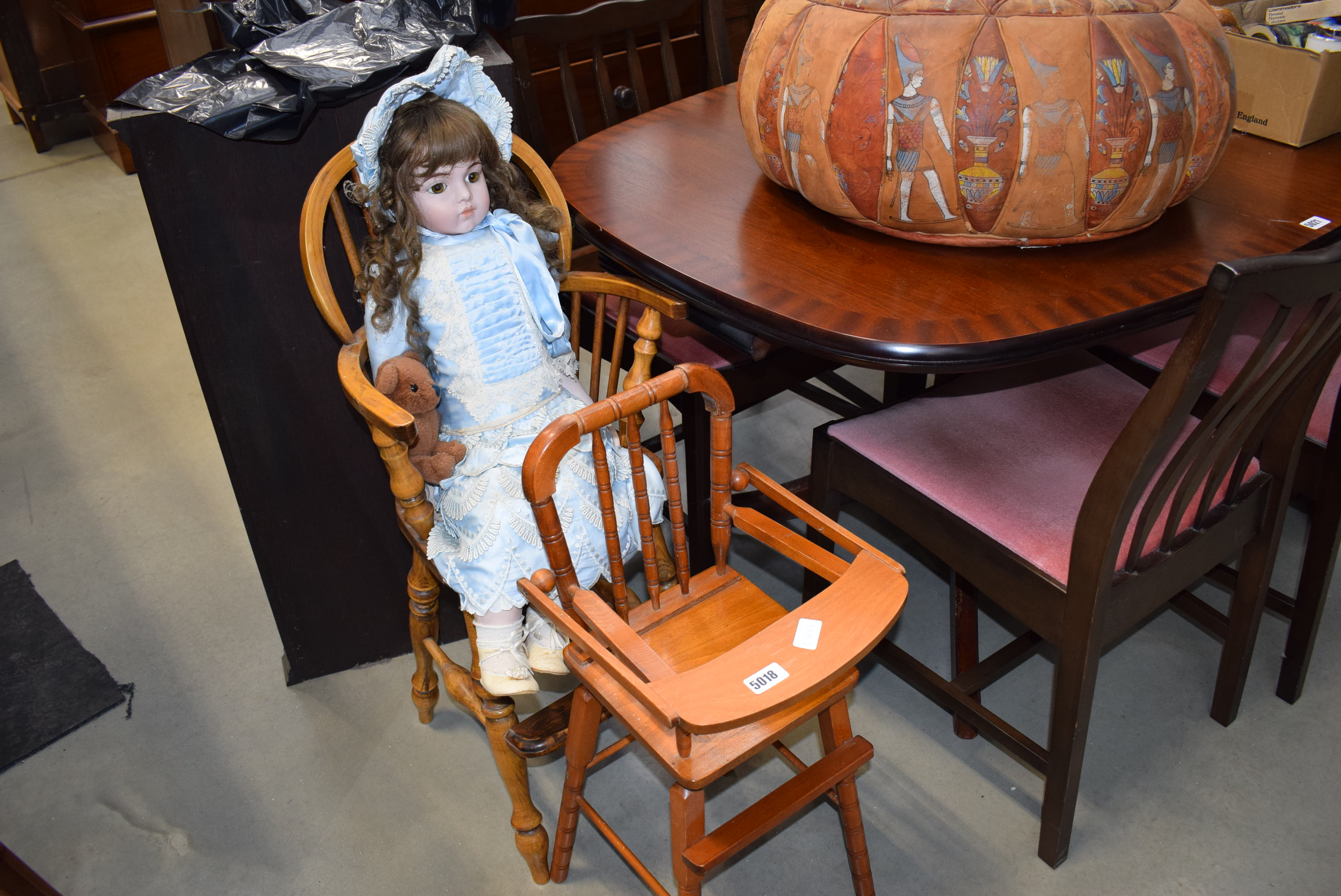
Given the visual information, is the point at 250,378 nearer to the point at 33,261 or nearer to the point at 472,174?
the point at 472,174

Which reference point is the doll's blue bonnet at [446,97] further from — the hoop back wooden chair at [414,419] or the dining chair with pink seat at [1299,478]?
the dining chair with pink seat at [1299,478]

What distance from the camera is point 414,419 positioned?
54.7 inches

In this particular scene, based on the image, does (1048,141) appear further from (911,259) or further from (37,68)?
(37,68)

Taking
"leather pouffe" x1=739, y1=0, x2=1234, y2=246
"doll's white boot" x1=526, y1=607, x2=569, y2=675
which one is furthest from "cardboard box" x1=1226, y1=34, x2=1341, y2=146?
"doll's white boot" x1=526, y1=607, x2=569, y2=675

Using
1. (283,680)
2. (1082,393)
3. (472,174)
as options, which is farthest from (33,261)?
(1082,393)

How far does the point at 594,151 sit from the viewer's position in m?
1.89

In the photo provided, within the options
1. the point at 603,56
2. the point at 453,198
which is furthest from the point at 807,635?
the point at 603,56

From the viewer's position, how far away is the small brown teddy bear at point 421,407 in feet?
4.75

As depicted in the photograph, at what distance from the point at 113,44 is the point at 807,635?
413cm

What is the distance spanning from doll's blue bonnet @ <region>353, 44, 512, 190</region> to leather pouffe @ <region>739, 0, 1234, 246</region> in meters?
0.40

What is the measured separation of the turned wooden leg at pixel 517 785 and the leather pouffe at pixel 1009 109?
87 centimetres

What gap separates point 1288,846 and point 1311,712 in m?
0.31

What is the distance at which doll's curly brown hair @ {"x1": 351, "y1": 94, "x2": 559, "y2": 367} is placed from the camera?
1420 millimetres

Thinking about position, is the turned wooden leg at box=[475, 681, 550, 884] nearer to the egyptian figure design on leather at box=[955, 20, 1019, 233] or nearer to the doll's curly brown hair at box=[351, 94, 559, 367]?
the doll's curly brown hair at box=[351, 94, 559, 367]
